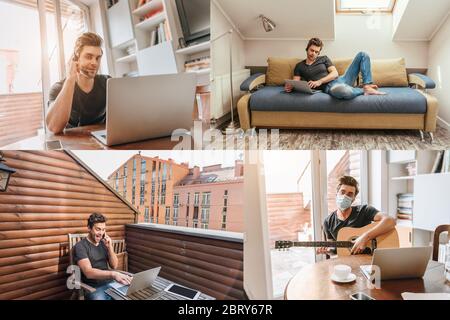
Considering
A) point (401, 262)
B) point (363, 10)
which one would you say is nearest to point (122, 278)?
point (401, 262)

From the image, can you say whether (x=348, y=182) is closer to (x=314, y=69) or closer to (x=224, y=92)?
(x=314, y=69)

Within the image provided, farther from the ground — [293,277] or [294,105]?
[294,105]

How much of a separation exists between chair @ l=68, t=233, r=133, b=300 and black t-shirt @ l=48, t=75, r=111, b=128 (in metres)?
0.47

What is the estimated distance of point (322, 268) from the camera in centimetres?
130

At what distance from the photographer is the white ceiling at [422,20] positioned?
1.37 meters

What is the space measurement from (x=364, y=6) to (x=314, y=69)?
310mm

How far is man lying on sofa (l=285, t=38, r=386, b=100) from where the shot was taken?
145 centimetres

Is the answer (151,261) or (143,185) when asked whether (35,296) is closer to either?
(151,261)

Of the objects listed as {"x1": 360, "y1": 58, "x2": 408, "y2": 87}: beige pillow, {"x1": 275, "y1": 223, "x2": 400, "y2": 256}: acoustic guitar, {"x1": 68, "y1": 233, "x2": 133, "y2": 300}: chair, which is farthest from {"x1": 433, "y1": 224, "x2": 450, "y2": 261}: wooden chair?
{"x1": 68, "y1": 233, "x2": 133, "y2": 300}: chair

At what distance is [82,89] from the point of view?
4.35 feet

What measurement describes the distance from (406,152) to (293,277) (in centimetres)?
71

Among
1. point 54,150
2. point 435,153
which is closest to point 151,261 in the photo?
point 54,150

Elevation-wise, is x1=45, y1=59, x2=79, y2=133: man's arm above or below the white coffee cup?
above

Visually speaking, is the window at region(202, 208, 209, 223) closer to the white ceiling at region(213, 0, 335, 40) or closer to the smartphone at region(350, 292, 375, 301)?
A: the smartphone at region(350, 292, 375, 301)
